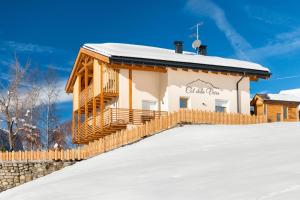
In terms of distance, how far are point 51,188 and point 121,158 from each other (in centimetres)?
588

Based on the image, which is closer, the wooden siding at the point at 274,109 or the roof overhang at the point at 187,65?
the roof overhang at the point at 187,65

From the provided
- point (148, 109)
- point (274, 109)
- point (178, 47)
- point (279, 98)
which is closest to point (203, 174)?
point (148, 109)

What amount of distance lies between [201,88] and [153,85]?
10.5ft

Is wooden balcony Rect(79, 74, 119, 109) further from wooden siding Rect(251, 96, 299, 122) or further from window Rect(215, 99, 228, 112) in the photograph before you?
wooden siding Rect(251, 96, 299, 122)

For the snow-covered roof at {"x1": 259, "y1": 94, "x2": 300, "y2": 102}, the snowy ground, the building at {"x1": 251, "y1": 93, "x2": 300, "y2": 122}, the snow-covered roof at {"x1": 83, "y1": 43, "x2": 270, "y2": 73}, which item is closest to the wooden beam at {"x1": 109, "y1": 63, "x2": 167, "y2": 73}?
the snow-covered roof at {"x1": 83, "y1": 43, "x2": 270, "y2": 73}

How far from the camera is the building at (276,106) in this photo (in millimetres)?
39719

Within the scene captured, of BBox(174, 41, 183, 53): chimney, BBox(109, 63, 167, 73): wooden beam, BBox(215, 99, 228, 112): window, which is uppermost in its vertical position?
BBox(174, 41, 183, 53): chimney

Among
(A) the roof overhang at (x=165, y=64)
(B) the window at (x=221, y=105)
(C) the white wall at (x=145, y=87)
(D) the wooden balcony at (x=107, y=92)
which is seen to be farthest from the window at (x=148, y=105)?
(B) the window at (x=221, y=105)

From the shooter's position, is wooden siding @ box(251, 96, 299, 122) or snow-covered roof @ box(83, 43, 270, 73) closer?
snow-covered roof @ box(83, 43, 270, 73)

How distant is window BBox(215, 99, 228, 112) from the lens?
33.0 metres

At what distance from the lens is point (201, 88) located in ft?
106

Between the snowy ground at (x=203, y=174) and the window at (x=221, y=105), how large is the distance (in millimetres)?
12357

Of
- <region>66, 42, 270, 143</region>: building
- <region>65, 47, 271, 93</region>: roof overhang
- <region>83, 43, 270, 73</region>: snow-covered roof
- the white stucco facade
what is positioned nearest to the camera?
<region>65, 47, 271, 93</region>: roof overhang

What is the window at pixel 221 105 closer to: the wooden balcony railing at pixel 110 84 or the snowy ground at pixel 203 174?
the wooden balcony railing at pixel 110 84
